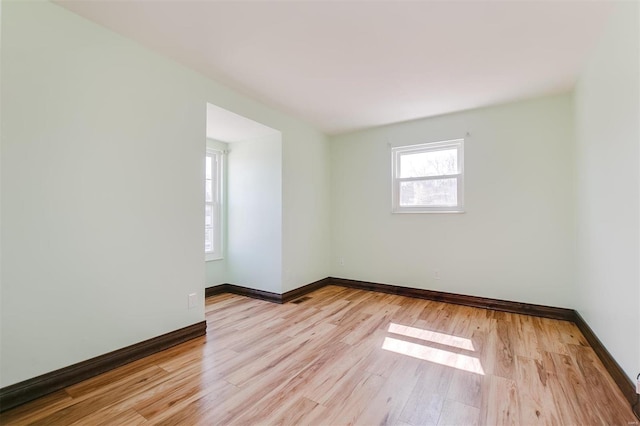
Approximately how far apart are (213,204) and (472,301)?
365cm

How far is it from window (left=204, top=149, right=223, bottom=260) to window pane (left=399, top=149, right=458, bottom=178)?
8.75 ft

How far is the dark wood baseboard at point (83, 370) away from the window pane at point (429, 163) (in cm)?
327

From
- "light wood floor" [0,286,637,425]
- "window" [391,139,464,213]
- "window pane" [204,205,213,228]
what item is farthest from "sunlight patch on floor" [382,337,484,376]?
"window pane" [204,205,213,228]

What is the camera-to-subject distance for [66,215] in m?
1.79

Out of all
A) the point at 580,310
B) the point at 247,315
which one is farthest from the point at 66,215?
the point at 580,310

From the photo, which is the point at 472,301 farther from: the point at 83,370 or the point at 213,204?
the point at 83,370

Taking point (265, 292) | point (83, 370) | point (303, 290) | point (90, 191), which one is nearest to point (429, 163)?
point (303, 290)

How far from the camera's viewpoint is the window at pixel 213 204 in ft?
13.0

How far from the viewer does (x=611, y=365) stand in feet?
6.11

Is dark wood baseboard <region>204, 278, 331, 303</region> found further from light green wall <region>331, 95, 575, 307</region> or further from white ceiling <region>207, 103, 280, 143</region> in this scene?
white ceiling <region>207, 103, 280, 143</region>

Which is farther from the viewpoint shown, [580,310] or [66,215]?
[580,310]

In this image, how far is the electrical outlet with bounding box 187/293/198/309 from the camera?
98.4 inches

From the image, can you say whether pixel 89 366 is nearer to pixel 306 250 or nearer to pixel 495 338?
pixel 306 250

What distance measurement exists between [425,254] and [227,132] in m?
3.07
